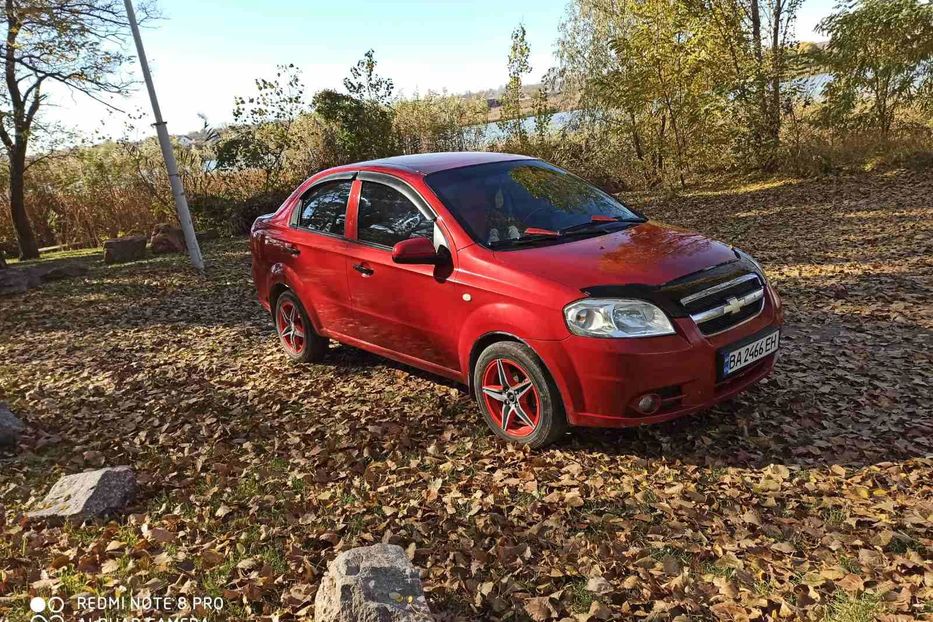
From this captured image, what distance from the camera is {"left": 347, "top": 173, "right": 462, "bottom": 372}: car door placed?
168 inches

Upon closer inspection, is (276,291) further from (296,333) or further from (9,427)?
(9,427)

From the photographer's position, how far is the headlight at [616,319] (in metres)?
3.48

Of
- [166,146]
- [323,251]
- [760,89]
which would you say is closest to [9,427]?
[323,251]

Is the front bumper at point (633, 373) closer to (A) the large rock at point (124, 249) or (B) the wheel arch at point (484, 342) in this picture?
(B) the wheel arch at point (484, 342)

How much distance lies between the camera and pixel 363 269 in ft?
15.8

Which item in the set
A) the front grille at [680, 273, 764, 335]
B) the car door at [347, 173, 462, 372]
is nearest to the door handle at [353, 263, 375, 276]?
the car door at [347, 173, 462, 372]

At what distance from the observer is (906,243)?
8.18 metres

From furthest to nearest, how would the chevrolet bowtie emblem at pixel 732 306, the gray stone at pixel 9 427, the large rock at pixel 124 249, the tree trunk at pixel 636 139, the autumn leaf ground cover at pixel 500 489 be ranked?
the tree trunk at pixel 636 139, the large rock at pixel 124 249, the gray stone at pixel 9 427, the chevrolet bowtie emblem at pixel 732 306, the autumn leaf ground cover at pixel 500 489

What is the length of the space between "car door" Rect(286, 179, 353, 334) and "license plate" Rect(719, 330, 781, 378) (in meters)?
2.85

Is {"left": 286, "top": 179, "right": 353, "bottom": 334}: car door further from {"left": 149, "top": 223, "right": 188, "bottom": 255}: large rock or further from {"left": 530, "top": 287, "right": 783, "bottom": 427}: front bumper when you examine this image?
{"left": 149, "top": 223, "right": 188, "bottom": 255}: large rock

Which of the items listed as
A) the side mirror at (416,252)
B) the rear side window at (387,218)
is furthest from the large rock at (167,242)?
the side mirror at (416,252)

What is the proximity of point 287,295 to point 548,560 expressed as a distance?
3.75 metres

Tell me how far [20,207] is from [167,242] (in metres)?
4.82

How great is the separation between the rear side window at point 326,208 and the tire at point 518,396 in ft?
6.15
